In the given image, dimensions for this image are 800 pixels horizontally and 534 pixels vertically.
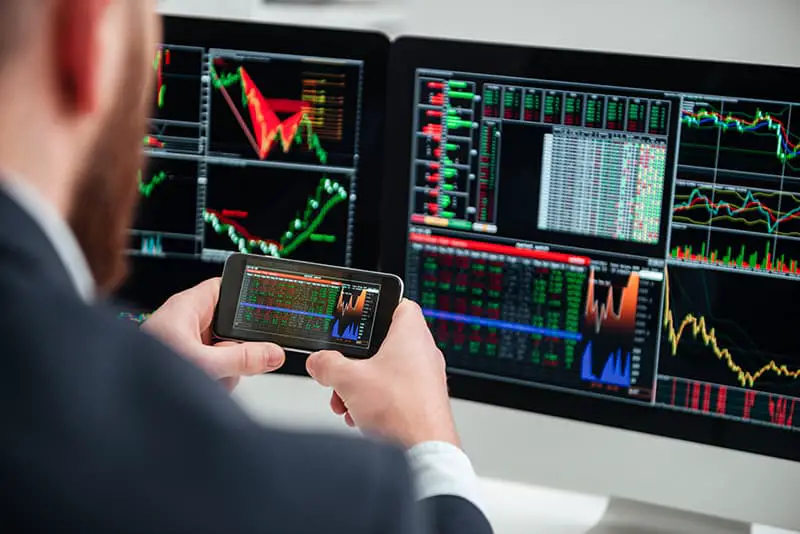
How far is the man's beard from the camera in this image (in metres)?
0.48

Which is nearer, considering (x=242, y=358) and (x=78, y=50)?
(x=78, y=50)

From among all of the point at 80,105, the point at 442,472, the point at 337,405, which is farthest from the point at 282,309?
the point at 80,105

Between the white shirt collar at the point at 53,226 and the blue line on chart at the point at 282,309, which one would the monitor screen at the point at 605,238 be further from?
the white shirt collar at the point at 53,226

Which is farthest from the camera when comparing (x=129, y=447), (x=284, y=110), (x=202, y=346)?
(x=284, y=110)

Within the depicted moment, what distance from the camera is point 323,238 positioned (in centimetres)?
121

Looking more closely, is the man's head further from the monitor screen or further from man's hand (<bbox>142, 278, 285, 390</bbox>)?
the monitor screen

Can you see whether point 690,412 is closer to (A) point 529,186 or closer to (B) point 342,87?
(A) point 529,186

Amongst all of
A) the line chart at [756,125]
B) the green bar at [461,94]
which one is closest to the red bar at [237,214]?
the green bar at [461,94]

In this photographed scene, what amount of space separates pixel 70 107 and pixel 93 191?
0.16 ft

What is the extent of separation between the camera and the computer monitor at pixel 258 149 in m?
1.18

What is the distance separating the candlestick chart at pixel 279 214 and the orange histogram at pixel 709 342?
1.24 feet

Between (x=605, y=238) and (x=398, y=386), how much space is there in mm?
353

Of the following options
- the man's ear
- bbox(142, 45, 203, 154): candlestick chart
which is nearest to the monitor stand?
bbox(142, 45, 203, 154): candlestick chart

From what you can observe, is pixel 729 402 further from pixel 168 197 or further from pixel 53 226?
pixel 53 226
